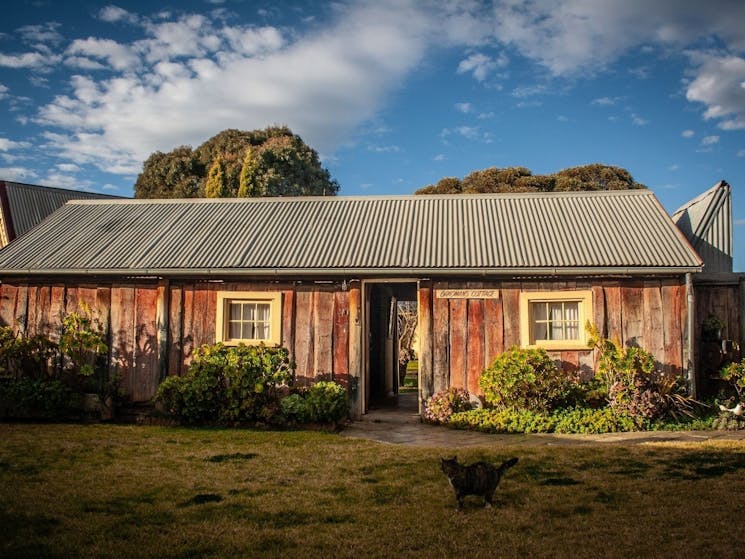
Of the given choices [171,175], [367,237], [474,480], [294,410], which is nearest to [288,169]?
[171,175]

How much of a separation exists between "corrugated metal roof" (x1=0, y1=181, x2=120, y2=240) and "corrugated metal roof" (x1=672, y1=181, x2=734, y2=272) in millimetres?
19593

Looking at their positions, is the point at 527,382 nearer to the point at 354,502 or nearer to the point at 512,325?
the point at 512,325

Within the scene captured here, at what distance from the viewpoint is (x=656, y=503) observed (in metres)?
6.30

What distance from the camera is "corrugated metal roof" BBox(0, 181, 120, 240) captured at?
2277 cm

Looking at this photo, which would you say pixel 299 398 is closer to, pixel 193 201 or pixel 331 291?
pixel 331 291

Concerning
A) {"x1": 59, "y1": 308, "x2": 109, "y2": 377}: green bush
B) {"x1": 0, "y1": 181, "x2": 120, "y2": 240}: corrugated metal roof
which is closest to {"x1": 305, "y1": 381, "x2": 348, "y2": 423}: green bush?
{"x1": 59, "y1": 308, "x2": 109, "y2": 377}: green bush

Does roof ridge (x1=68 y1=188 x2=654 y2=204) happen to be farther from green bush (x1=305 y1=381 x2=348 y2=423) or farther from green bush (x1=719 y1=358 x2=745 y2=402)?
green bush (x1=305 y1=381 x2=348 y2=423)

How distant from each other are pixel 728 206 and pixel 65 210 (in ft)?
50.7

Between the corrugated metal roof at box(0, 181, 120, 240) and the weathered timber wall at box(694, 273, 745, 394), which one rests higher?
the corrugated metal roof at box(0, 181, 120, 240)

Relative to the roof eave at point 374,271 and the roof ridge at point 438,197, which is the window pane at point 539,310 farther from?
the roof ridge at point 438,197

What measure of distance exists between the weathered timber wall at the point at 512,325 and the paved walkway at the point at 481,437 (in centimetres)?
112

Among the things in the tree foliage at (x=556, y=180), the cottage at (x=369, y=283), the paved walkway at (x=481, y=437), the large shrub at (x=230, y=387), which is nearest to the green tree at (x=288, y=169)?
the tree foliage at (x=556, y=180)

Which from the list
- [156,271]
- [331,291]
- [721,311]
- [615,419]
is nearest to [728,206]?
[721,311]

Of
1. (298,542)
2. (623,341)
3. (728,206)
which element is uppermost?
(728,206)
